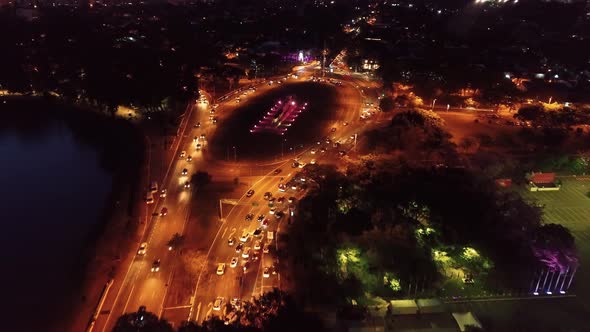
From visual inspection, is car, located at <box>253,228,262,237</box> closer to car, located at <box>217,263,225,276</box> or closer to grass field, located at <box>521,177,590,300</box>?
car, located at <box>217,263,225,276</box>

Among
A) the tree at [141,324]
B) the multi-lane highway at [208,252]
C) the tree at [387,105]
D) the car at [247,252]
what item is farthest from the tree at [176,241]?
the tree at [387,105]

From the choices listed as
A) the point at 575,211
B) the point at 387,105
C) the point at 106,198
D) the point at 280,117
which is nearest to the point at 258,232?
the point at 106,198

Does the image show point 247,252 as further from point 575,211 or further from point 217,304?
point 575,211

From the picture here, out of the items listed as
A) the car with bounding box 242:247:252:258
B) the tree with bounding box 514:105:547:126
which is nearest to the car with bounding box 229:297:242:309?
the car with bounding box 242:247:252:258

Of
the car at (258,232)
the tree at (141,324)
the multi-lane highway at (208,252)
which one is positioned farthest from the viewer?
the car at (258,232)

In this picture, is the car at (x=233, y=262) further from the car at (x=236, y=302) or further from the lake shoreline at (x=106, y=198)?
the lake shoreline at (x=106, y=198)

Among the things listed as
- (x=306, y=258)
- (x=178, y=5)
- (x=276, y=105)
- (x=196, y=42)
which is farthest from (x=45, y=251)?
(x=178, y=5)
